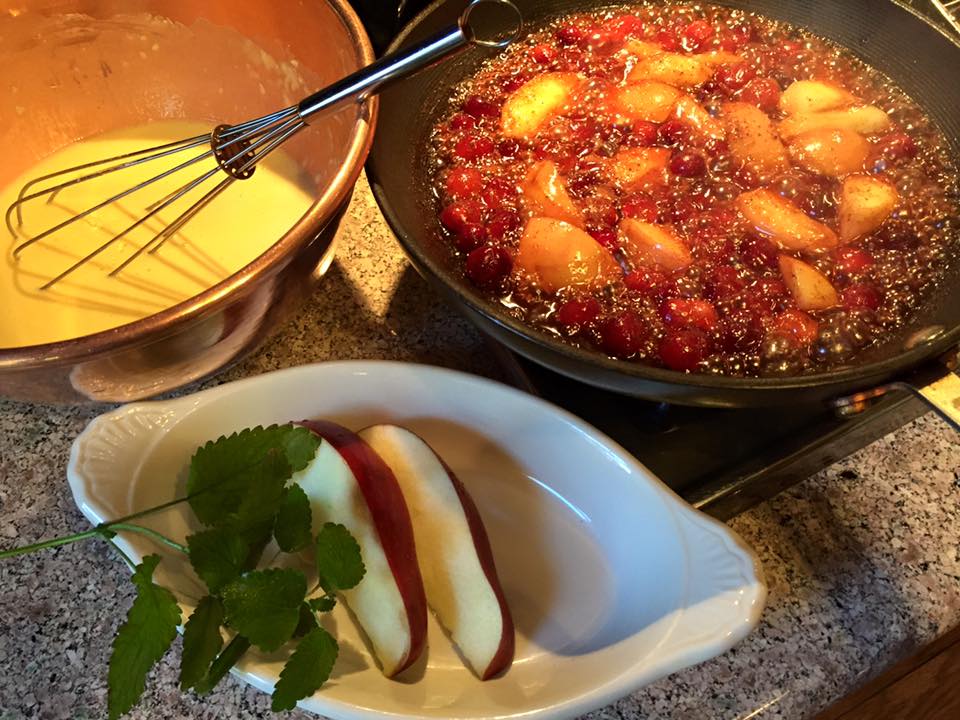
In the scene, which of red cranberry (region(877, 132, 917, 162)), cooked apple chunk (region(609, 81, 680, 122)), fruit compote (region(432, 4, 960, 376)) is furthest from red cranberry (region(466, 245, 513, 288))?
red cranberry (region(877, 132, 917, 162))

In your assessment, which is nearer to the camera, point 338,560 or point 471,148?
point 338,560

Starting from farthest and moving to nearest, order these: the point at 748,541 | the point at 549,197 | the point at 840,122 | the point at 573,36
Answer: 1. the point at 573,36
2. the point at 840,122
3. the point at 549,197
4. the point at 748,541

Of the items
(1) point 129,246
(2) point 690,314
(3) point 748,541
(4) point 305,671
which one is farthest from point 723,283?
(1) point 129,246

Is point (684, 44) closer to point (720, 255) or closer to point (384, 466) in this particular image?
point (720, 255)

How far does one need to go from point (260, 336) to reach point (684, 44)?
764mm

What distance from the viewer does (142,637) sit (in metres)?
0.63

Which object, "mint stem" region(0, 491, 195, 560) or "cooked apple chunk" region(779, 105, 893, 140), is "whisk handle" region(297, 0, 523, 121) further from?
"cooked apple chunk" region(779, 105, 893, 140)

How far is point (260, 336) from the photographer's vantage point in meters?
0.85

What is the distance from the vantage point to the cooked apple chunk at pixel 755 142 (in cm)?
103

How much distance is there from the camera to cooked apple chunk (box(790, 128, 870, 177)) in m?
1.03

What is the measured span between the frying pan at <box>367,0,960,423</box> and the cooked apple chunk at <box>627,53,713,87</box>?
17 cm

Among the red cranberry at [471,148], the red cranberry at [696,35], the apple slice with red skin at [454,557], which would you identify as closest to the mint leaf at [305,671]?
the apple slice with red skin at [454,557]

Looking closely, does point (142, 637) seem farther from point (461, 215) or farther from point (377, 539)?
point (461, 215)

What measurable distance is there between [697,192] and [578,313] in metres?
0.26
